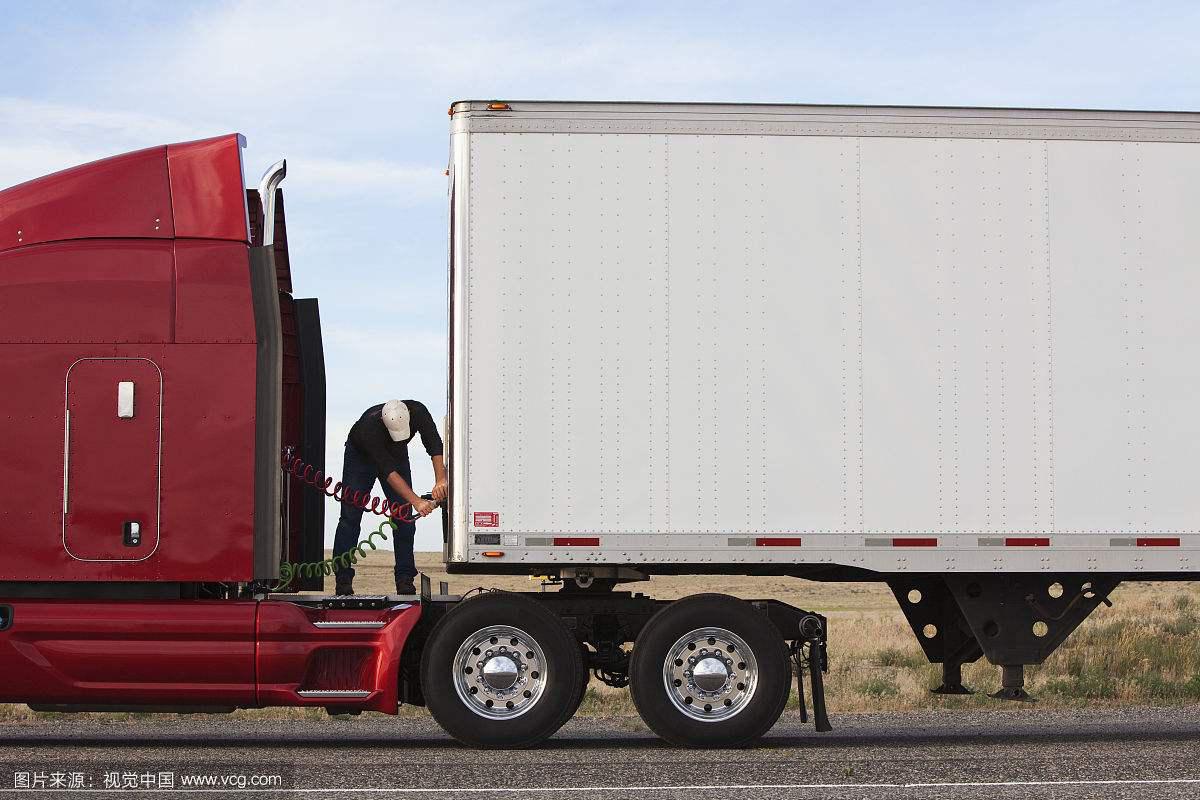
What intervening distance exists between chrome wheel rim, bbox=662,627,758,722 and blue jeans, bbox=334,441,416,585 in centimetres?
210

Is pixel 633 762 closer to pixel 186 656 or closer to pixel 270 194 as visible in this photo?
pixel 186 656

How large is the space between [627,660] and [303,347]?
3268mm

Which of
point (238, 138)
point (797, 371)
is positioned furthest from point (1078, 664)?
point (238, 138)

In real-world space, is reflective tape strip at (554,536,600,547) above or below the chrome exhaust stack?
below

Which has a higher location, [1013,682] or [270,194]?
[270,194]

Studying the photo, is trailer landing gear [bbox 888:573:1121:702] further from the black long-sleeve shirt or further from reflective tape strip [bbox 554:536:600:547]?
the black long-sleeve shirt

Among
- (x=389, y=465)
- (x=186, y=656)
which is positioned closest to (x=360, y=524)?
(x=389, y=465)

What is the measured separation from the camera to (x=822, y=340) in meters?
9.76

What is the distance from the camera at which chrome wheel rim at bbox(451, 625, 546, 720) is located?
9852mm

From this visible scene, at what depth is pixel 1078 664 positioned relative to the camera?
1628cm

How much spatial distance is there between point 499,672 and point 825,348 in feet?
9.78

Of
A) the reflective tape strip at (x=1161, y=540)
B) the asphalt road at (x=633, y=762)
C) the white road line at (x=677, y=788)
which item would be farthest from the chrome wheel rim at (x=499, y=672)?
the reflective tape strip at (x=1161, y=540)

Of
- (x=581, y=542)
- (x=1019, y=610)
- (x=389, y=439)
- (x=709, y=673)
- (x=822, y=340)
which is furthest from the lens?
(x=389, y=439)

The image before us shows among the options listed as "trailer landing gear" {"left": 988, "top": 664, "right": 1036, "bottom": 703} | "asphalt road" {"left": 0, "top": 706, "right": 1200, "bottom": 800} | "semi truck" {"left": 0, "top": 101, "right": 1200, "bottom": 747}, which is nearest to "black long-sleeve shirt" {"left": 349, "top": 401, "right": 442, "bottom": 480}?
"semi truck" {"left": 0, "top": 101, "right": 1200, "bottom": 747}
